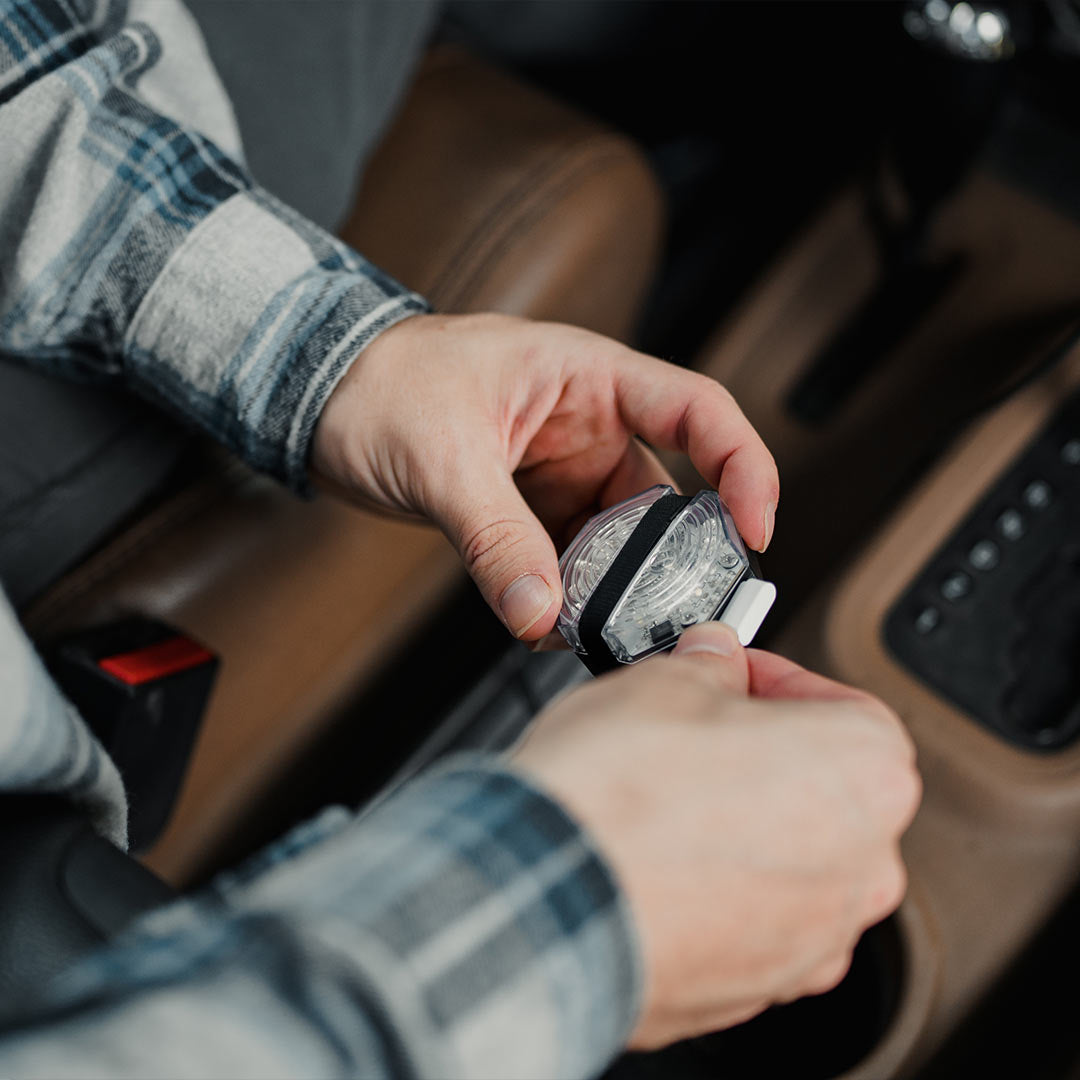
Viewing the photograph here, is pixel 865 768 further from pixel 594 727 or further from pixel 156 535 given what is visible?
pixel 156 535

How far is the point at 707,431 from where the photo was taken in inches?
17.5

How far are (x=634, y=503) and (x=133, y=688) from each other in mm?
285

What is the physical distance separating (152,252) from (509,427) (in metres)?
0.20

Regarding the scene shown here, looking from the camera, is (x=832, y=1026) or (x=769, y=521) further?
(x=832, y=1026)

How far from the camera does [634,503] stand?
41 centimetres

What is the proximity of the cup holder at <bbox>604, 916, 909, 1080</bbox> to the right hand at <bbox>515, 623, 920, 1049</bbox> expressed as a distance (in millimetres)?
250

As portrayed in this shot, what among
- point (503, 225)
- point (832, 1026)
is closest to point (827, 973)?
point (832, 1026)

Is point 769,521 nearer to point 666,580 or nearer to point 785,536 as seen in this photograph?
point 666,580

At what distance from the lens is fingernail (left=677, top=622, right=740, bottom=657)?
35 centimetres

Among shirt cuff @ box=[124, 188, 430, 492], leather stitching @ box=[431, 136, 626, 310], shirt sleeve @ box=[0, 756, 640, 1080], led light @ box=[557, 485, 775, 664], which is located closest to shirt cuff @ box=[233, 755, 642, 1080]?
shirt sleeve @ box=[0, 756, 640, 1080]

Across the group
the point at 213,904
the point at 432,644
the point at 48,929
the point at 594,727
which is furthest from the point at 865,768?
the point at 432,644

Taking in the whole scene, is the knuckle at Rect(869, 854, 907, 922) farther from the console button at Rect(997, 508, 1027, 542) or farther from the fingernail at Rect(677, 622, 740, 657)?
the console button at Rect(997, 508, 1027, 542)

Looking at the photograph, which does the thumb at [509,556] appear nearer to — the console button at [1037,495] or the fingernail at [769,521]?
the fingernail at [769,521]

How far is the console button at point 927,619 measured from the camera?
2.10 ft
